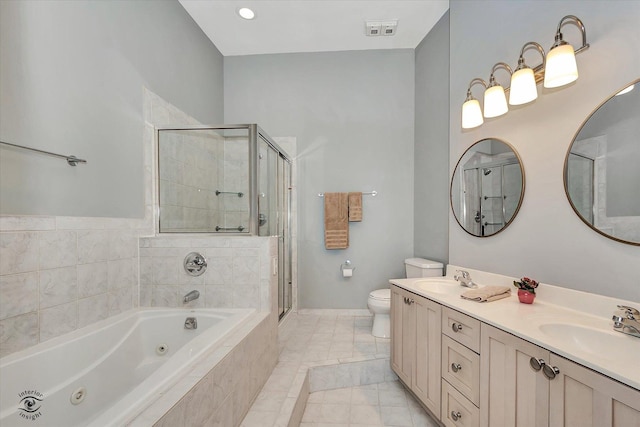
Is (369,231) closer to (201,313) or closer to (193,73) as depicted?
(201,313)

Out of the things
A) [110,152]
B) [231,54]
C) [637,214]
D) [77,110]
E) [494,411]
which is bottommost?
[494,411]

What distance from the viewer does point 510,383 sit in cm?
108

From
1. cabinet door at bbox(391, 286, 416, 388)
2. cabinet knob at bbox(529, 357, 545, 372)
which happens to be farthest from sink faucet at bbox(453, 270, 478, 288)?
cabinet knob at bbox(529, 357, 545, 372)

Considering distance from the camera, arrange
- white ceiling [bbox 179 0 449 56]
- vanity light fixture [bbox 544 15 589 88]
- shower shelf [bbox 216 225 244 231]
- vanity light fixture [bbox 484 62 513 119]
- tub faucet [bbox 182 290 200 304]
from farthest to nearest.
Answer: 1. white ceiling [bbox 179 0 449 56]
2. shower shelf [bbox 216 225 244 231]
3. tub faucet [bbox 182 290 200 304]
4. vanity light fixture [bbox 484 62 513 119]
5. vanity light fixture [bbox 544 15 589 88]

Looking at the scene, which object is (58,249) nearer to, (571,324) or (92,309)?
(92,309)

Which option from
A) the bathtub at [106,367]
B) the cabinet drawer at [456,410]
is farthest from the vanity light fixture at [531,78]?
the bathtub at [106,367]

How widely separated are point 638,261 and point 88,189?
2.57m

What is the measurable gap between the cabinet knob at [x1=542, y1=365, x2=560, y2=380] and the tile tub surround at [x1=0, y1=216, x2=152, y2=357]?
2.05m

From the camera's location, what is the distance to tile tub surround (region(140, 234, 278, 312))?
1.87m

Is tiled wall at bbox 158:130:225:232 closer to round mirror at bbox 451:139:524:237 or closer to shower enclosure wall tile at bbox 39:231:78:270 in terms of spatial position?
shower enclosure wall tile at bbox 39:231:78:270

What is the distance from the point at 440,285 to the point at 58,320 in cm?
218

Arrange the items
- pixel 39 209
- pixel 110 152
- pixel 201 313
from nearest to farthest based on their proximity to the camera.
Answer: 1. pixel 39 209
2. pixel 110 152
3. pixel 201 313

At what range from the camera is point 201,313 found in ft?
5.90

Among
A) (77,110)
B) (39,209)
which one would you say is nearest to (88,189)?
(39,209)
